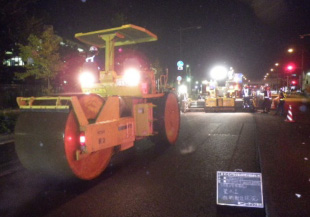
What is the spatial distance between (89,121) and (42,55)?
16329mm

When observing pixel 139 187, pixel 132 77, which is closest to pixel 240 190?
pixel 139 187

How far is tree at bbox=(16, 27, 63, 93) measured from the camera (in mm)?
20109

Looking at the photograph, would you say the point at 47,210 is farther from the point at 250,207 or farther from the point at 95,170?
the point at 250,207

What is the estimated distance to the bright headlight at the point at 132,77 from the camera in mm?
7602

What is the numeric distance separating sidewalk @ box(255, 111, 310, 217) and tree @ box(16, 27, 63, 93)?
14.6 m

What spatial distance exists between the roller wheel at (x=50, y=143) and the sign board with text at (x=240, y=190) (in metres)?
2.57

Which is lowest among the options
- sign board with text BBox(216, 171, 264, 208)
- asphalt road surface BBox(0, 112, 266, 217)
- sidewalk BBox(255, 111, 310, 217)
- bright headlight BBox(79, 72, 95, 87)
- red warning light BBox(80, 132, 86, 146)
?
asphalt road surface BBox(0, 112, 266, 217)

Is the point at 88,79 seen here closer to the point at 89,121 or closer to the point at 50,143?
the point at 89,121

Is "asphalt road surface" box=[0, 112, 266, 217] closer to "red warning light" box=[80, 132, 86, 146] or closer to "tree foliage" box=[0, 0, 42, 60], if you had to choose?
"red warning light" box=[80, 132, 86, 146]

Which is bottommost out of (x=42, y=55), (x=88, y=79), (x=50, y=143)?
(x=50, y=143)


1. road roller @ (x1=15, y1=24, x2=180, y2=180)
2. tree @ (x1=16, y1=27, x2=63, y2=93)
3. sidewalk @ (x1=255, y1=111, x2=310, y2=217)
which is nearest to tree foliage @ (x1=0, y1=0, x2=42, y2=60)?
tree @ (x1=16, y1=27, x2=63, y2=93)

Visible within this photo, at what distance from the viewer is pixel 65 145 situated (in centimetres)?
521

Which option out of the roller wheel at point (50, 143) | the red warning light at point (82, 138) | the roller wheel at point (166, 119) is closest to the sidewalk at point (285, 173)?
the roller wheel at point (166, 119)

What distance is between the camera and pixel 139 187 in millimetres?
5512
